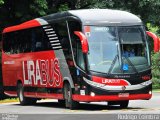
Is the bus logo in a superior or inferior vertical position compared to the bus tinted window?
inferior

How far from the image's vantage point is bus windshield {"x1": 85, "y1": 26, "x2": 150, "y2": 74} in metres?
22.4

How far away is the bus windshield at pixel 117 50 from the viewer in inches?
883

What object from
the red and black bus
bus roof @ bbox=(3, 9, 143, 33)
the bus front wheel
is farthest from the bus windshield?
the bus front wheel

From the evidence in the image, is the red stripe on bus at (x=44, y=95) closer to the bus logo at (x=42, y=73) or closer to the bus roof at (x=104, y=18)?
the bus logo at (x=42, y=73)

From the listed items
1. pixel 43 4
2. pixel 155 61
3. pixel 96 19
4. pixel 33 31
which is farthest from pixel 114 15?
pixel 155 61

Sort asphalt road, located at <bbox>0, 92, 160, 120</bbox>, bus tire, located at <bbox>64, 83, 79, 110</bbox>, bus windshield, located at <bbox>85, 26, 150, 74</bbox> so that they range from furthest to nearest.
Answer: bus tire, located at <bbox>64, 83, 79, 110</bbox> → bus windshield, located at <bbox>85, 26, 150, 74</bbox> → asphalt road, located at <bbox>0, 92, 160, 120</bbox>

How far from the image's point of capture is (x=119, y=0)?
41.7m

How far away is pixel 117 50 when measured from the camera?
22656mm

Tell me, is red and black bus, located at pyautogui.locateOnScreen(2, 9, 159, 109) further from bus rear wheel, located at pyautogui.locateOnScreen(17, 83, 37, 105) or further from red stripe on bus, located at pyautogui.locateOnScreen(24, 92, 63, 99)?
bus rear wheel, located at pyautogui.locateOnScreen(17, 83, 37, 105)

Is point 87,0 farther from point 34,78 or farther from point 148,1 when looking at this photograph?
point 34,78

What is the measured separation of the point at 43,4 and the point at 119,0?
5.50m

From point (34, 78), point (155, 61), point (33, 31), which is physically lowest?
point (155, 61)

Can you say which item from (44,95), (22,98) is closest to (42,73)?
(44,95)

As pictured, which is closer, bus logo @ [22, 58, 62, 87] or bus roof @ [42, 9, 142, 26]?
bus roof @ [42, 9, 142, 26]
